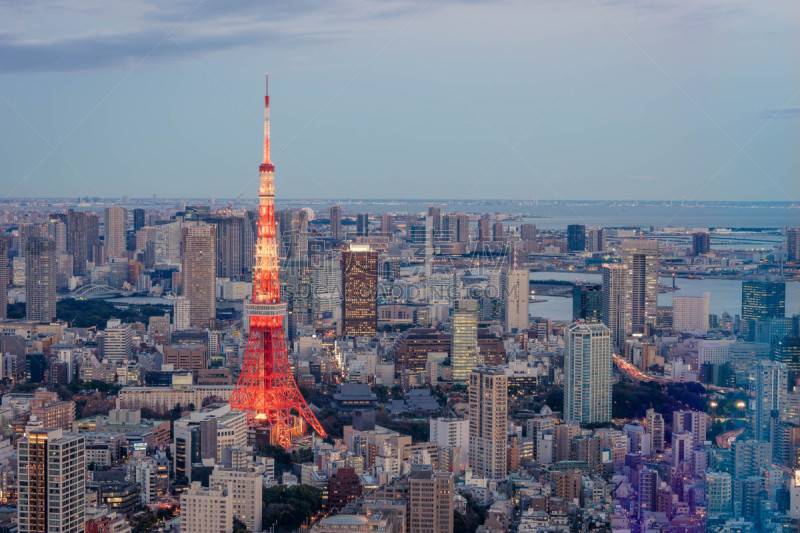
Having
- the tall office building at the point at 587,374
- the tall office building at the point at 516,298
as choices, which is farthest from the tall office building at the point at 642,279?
the tall office building at the point at 587,374

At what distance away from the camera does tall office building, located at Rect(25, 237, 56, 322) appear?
1802cm

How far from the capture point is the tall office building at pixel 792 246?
872 cm

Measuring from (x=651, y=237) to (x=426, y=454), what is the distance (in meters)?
9.47

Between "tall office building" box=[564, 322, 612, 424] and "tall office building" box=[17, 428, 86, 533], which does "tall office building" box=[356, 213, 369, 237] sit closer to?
"tall office building" box=[564, 322, 612, 424]

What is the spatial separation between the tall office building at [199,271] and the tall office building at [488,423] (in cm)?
942

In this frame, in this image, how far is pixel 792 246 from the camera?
29.8 feet

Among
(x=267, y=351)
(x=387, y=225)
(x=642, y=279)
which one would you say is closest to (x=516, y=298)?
(x=642, y=279)

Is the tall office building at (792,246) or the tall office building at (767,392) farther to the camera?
the tall office building at (792,246)

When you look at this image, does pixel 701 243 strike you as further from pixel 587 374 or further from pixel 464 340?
pixel 587 374

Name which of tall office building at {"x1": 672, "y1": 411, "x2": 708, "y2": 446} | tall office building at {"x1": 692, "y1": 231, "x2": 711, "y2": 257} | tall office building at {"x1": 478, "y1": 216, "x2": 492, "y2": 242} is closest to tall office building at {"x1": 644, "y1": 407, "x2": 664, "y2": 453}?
tall office building at {"x1": 672, "y1": 411, "x2": 708, "y2": 446}

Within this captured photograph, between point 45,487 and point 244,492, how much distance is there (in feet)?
4.79

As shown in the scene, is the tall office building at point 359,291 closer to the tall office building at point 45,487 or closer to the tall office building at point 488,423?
the tall office building at point 488,423

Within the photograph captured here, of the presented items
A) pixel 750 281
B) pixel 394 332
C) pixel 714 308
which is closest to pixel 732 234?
pixel 714 308

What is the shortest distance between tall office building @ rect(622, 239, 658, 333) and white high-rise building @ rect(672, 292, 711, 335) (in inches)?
20.0
